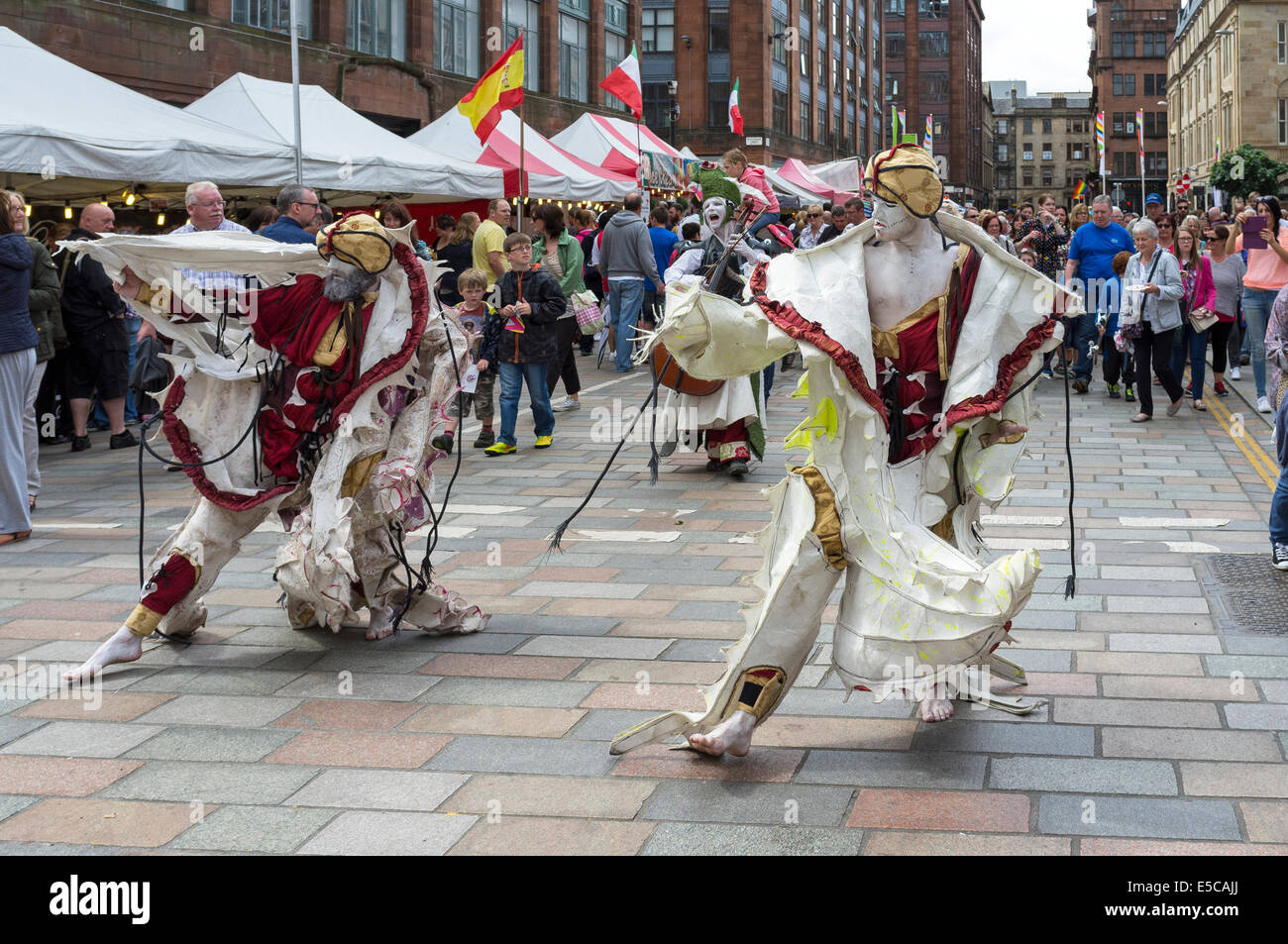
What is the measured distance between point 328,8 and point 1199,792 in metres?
26.0

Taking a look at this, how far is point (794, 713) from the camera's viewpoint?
4.96 m

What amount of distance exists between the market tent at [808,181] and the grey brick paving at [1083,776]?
2675 cm

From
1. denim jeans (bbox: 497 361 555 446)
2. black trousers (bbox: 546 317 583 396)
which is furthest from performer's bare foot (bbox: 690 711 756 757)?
black trousers (bbox: 546 317 583 396)

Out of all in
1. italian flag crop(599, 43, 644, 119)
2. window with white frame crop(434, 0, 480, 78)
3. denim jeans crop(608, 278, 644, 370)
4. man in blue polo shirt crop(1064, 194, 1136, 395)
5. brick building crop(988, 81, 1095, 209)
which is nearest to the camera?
man in blue polo shirt crop(1064, 194, 1136, 395)

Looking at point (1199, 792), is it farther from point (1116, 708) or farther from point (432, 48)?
point (432, 48)

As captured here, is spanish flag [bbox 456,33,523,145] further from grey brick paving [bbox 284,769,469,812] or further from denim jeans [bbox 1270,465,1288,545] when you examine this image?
grey brick paving [bbox 284,769,469,812]

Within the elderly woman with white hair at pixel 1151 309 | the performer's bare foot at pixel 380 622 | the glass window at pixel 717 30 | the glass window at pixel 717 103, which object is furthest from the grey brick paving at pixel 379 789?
the glass window at pixel 717 30

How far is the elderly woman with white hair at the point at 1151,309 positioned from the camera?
42.2 feet

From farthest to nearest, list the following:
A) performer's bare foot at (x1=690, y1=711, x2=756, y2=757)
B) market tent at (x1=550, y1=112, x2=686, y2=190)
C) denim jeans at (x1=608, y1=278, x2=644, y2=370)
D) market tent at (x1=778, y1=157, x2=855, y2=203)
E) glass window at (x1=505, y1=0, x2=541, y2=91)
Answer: glass window at (x1=505, y1=0, x2=541, y2=91) → market tent at (x1=778, y1=157, x2=855, y2=203) → market tent at (x1=550, y1=112, x2=686, y2=190) → denim jeans at (x1=608, y1=278, x2=644, y2=370) → performer's bare foot at (x1=690, y1=711, x2=756, y2=757)

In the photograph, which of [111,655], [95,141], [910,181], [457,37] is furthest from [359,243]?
[457,37]

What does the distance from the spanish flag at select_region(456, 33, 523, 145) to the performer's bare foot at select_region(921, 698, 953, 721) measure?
12269 mm

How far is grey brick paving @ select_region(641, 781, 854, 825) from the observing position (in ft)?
13.0

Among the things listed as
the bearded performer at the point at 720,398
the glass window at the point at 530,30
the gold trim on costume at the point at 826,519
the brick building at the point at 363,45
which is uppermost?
the glass window at the point at 530,30

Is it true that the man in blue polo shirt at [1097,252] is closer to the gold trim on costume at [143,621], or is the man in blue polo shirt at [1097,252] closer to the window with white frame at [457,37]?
the gold trim on costume at [143,621]
